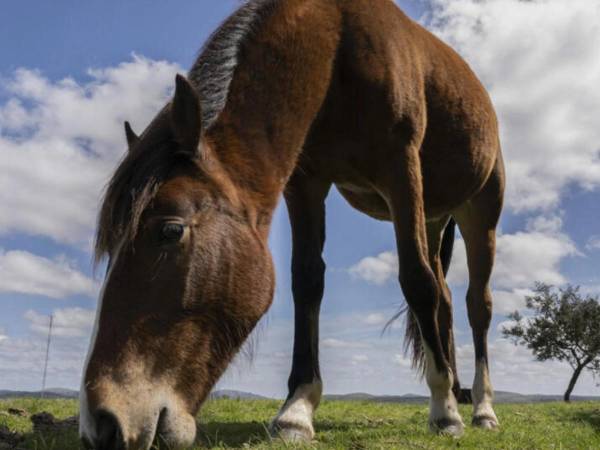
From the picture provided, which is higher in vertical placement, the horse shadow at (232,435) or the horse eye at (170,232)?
the horse eye at (170,232)

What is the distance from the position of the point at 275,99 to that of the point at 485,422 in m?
4.54

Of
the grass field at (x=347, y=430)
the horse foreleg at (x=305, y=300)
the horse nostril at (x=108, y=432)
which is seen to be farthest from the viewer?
the horse foreleg at (x=305, y=300)

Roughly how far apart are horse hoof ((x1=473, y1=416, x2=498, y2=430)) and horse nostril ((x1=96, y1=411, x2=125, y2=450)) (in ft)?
16.0

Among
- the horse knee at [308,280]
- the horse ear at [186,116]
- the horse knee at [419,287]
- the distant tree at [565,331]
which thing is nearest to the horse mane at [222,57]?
the horse ear at [186,116]

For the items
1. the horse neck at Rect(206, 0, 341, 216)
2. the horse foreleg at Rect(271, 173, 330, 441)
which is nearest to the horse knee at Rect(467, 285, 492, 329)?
the horse foreleg at Rect(271, 173, 330, 441)

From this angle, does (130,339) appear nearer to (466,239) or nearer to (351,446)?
(351,446)

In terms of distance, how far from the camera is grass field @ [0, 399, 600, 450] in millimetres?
5043

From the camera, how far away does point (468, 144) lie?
22.7 feet

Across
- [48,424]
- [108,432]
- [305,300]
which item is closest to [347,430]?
[305,300]

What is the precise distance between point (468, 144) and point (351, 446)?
11.6 feet

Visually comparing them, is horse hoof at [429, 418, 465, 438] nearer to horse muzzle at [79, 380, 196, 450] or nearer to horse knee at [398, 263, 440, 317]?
horse knee at [398, 263, 440, 317]

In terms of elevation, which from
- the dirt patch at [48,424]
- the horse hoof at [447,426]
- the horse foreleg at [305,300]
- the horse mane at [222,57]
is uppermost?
the horse mane at [222,57]

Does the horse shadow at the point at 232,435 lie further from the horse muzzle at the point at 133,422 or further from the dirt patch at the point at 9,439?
the dirt patch at the point at 9,439

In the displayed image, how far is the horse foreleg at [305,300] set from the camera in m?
5.29
